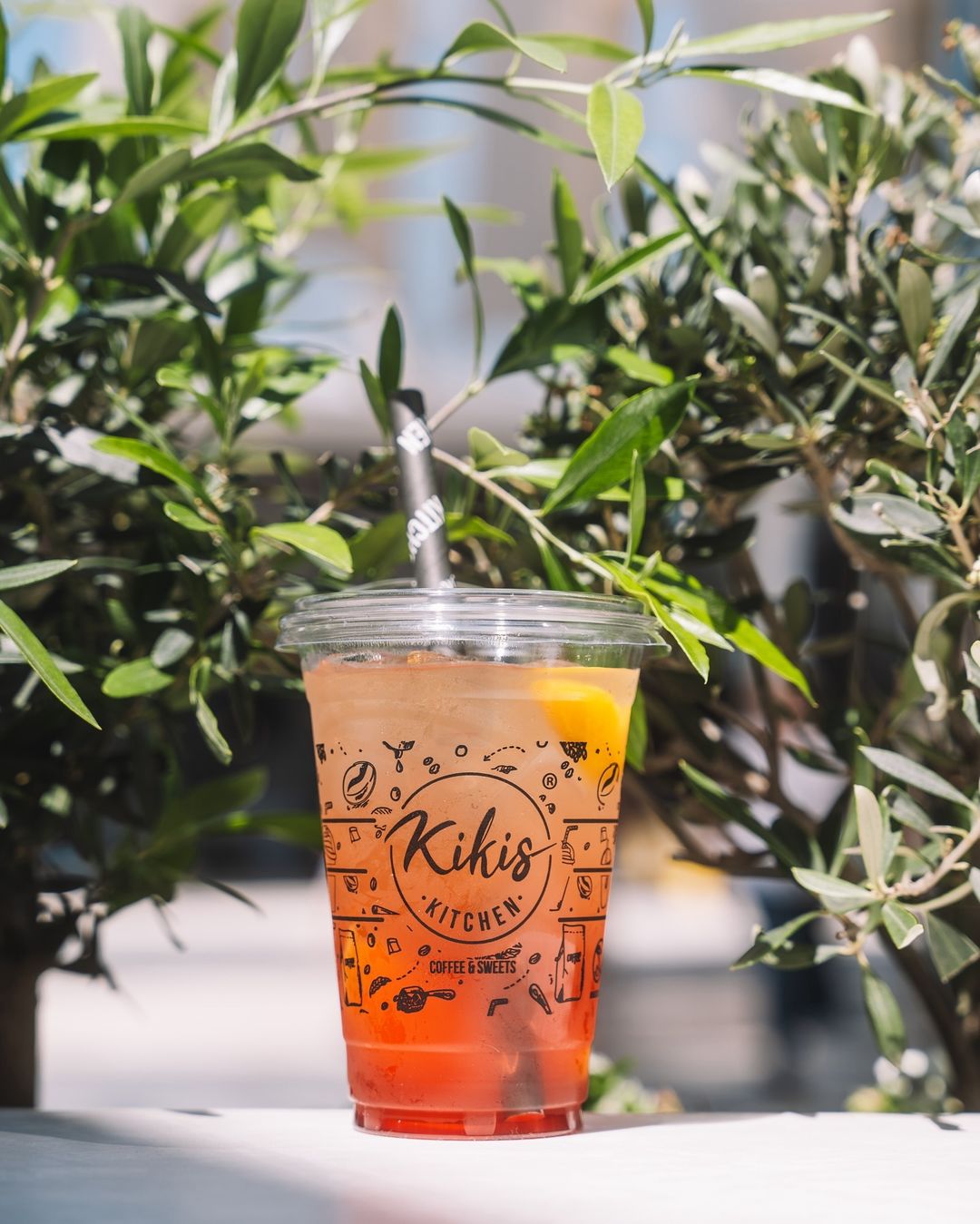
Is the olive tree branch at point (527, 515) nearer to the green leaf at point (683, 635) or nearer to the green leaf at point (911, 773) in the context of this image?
the green leaf at point (683, 635)

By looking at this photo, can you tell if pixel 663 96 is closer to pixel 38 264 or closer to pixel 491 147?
pixel 491 147

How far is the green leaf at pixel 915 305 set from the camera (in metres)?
0.58

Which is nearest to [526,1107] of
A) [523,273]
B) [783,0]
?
[523,273]

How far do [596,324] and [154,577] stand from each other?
0.27 m

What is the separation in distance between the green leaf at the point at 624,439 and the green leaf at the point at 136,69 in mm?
302

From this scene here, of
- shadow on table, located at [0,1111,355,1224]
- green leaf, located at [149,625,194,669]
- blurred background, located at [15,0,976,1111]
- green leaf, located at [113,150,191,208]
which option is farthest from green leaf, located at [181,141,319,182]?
blurred background, located at [15,0,976,1111]

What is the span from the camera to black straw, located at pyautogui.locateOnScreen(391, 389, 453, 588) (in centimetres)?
58

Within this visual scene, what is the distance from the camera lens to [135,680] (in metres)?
0.61

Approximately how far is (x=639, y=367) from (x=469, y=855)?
0.88 feet

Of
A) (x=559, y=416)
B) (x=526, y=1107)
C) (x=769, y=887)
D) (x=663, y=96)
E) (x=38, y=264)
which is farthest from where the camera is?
(x=663, y=96)

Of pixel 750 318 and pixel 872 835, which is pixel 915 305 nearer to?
pixel 750 318

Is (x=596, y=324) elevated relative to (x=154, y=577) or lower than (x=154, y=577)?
elevated

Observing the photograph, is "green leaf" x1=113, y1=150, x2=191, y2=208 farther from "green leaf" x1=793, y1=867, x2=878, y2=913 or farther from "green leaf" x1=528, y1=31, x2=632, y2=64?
"green leaf" x1=793, y1=867, x2=878, y2=913

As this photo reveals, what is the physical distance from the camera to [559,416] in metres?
0.77
